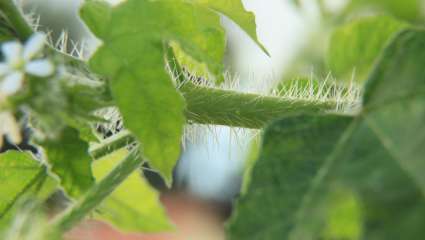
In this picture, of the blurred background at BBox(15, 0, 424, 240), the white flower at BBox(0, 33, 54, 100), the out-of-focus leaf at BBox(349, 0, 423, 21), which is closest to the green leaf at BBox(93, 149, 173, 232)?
the blurred background at BBox(15, 0, 424, 240)

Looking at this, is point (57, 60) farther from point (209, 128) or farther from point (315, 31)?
point (315, 31)

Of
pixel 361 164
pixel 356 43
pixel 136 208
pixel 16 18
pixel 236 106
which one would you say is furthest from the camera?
pixel 356 43

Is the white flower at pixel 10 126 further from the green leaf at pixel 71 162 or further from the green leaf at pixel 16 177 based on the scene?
the green leaf at pixel 16 177

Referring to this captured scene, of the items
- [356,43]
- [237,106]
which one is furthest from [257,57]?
[237,106]

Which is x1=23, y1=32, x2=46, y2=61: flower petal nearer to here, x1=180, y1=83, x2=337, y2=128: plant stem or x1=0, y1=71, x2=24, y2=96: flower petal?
x1=0, y1=71, x2=24, y2=96: flower petal

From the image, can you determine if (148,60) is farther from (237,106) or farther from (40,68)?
(237,106)

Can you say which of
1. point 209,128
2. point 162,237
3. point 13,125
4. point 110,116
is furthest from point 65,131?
point 162,237
